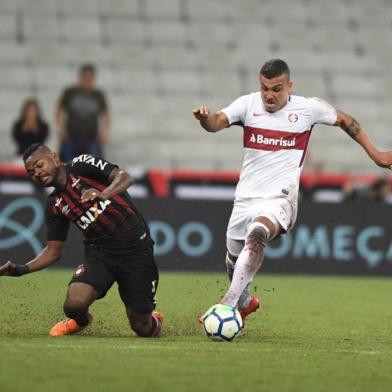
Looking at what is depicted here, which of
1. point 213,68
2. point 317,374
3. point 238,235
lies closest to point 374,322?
point 238,235

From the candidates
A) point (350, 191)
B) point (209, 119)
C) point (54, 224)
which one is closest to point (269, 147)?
point (209, 119)

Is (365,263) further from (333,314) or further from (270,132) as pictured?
(270,132)

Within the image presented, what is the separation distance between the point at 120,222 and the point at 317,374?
2.56m

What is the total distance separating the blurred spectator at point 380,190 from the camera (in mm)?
17469

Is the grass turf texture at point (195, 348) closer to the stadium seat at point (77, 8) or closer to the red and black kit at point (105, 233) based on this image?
the red and black kit at point (105, 233)

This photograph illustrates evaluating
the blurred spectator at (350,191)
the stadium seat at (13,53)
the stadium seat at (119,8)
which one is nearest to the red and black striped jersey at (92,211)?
the blurred spectator at (350,191)

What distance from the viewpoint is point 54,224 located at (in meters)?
8.67

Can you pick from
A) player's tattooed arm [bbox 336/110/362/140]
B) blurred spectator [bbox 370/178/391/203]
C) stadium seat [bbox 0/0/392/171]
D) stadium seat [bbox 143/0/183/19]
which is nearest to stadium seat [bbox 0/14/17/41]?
stadium seat [bbox 0/0/392/171]

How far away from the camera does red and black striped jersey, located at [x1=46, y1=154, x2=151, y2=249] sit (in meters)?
8.48

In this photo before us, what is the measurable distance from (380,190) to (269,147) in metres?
8.85

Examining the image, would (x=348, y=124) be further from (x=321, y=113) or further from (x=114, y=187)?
(x=114, y=187)

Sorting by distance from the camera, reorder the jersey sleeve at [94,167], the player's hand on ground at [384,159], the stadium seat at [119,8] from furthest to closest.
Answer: the stadium seat at [119,8]
the player's hand on ground at [384,159]
the jersey sleeve at [94,167]

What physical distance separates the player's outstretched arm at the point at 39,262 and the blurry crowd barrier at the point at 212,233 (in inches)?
250

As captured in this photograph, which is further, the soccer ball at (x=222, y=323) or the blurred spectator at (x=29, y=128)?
the blurred spectator at (x=29, y=128)
